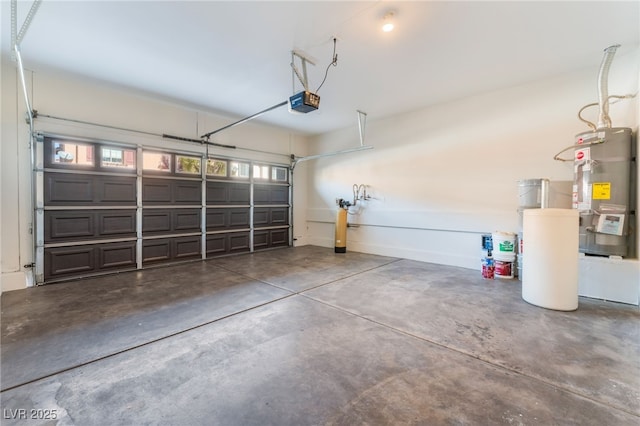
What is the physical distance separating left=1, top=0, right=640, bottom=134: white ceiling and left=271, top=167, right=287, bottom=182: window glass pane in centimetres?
258

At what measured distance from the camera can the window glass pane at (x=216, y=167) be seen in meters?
5.58

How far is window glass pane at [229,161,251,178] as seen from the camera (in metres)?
5.96

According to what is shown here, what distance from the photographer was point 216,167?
224 inches

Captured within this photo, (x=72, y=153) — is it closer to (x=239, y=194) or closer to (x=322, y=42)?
(x=239, y=194)

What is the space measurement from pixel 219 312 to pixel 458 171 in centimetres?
458

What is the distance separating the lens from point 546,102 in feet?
12.9

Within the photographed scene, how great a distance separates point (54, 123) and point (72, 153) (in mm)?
453

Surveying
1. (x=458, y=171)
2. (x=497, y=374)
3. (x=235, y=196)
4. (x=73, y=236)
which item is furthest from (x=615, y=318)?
(x=73, y=236)

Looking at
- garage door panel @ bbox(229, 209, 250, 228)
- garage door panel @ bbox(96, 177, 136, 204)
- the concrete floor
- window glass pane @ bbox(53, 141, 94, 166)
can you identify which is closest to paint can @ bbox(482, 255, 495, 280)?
the concrete floor

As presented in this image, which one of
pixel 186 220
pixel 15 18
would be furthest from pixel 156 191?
pixel 15 18

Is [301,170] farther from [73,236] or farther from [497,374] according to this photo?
[497,374]

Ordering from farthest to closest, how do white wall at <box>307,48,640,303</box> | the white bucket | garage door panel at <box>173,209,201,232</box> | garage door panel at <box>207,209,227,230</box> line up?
garage door panel at <box>207,209,227,230</box> → garage door panel at <box>173,209,201,232</box> → the white bucket → white wall at <box>307,48,640,303</box>

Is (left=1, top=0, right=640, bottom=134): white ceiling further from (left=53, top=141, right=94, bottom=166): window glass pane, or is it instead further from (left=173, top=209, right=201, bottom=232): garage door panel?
(left=173, top=209, right=201, bottom=232): garage door panel

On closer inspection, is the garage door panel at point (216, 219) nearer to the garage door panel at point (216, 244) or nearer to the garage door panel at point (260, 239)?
the garage door panel at point (216, 244)
